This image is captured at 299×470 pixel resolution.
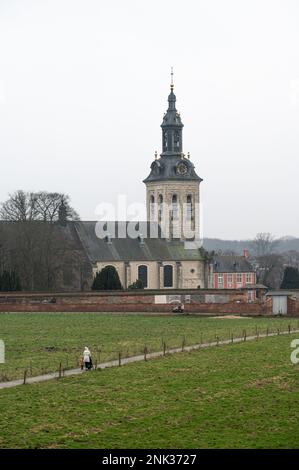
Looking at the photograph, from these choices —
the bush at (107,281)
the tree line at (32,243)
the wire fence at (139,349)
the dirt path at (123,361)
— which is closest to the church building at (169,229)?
the tree line at (32,243)

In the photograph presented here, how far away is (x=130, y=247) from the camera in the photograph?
8906 centimetres

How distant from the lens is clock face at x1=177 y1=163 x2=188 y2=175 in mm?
92113

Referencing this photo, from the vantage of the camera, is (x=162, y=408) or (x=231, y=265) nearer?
(x=162, y=408)

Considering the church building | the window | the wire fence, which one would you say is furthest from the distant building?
the wire fence

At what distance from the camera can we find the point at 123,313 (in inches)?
2379

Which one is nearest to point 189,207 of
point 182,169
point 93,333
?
point 182,169

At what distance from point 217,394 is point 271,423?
3592mm

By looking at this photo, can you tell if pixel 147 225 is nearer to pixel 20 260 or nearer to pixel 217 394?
pixel 20 260

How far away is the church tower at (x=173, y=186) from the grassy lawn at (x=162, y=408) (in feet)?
199

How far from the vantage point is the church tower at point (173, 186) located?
92.0m

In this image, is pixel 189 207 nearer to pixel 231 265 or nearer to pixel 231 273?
pixel 231 273

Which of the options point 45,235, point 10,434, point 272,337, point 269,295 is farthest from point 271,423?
point 45,235

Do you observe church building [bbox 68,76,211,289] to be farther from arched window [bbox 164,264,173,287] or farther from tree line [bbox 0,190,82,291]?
tree line [bbox 0,190,82,291]

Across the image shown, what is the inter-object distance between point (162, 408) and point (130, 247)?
65.4 m
